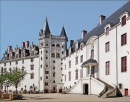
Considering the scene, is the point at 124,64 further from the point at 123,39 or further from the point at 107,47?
the point at 107,47

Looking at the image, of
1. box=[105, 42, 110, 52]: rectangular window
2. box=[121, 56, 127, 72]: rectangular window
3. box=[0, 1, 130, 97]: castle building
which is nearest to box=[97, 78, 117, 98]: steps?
box=[0, 1, 130, 97]: castle building

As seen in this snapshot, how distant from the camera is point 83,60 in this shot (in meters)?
46.5

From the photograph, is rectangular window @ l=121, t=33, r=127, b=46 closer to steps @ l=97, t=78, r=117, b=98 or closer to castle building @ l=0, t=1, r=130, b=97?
castle building @ l=0, t=1, r=130, b=97

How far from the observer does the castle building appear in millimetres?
32844

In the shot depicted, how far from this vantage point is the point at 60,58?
63.6 metres

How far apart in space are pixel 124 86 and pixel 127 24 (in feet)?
24.4

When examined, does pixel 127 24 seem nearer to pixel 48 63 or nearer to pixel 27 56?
pixel 48 63

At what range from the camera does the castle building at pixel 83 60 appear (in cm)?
3284

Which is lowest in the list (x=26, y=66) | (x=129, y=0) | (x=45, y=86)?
(x=45, y=86)

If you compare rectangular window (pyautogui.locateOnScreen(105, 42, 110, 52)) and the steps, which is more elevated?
rectangular window (pyautogui.locateOnScreen(105, 42, 110, 52))

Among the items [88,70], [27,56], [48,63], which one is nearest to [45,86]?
[48,63]

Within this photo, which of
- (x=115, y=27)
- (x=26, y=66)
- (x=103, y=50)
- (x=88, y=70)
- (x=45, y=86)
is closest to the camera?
(x=115, y=27)

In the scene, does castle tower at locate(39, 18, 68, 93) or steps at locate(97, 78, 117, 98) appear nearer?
steps at locate(97, 78, 117, 98)

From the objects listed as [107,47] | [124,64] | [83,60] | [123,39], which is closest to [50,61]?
[83,60]
